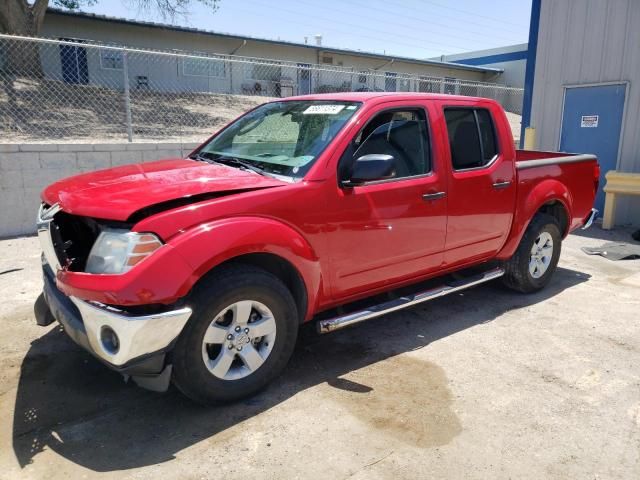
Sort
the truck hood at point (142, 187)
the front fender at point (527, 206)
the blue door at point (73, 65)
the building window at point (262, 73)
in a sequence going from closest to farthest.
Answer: the truck hood at point (142, 187) < the front fender at point (527, 206) < the blue door at point (73, 65) < the building window at point (262, 73)

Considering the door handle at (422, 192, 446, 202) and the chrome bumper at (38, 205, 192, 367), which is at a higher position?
the door handle at (422, 192, 446, 202)

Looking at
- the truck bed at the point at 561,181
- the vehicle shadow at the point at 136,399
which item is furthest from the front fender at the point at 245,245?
the truck bed at the point at 561,181

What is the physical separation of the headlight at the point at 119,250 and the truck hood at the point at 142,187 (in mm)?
100

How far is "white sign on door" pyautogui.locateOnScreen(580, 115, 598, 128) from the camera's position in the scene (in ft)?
29.6

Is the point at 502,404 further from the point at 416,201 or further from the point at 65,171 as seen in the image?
the point at 65,171

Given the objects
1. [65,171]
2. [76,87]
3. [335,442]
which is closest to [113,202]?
[335,442]

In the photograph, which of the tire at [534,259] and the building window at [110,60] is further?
the building window at [110,60]

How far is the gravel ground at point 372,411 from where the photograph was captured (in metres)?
2.63

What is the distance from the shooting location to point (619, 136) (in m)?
8.68

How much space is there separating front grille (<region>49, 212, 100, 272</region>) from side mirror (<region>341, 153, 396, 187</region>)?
1604mm

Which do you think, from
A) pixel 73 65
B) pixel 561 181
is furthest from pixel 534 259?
pixel 73 65

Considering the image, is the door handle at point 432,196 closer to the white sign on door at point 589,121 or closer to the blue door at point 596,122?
the blue door at point 596,122

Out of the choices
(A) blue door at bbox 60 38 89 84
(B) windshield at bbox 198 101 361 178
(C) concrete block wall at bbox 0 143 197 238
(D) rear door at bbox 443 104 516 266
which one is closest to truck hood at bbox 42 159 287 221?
(B) windshield at bbox 198 101 361 178

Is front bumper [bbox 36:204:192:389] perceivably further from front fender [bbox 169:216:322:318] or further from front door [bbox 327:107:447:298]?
front door [bbox 327:107:447:298]
